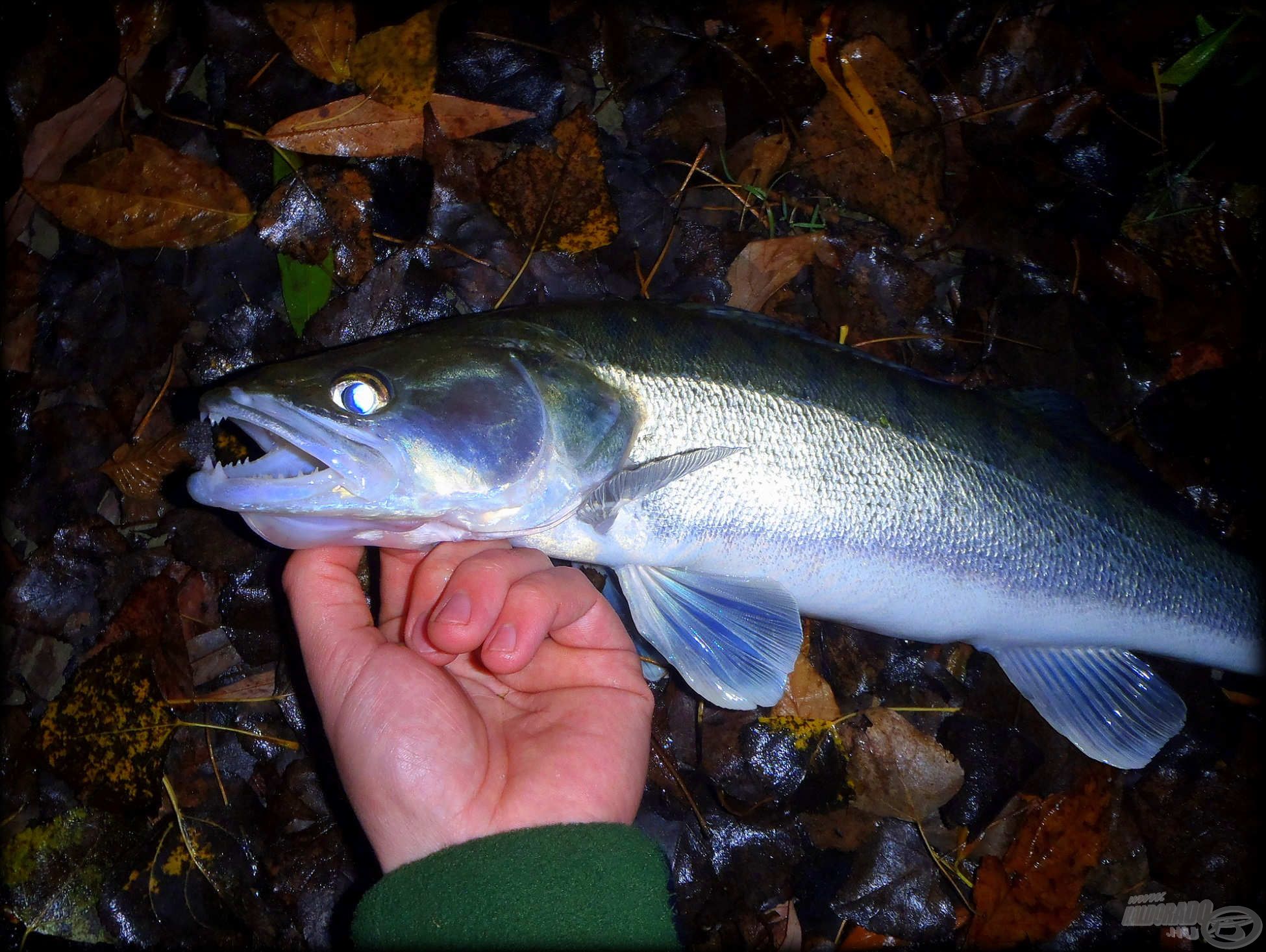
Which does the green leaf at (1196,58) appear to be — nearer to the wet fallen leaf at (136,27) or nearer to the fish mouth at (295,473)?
the fish mouth at (295,473)

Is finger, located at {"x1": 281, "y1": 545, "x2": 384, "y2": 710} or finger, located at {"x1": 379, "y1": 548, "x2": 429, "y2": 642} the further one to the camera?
finger, located at {"x1": 379, "y1": 548, "x2": 429, "y2": 642}

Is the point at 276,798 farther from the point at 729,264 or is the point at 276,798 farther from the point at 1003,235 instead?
the point at 1003,235

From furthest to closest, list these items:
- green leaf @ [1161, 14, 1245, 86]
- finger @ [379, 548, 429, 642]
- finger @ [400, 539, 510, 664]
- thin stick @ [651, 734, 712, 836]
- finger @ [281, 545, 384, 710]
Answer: green leaf @ [1161, 14, 1245, 86] → thin stick @ [651, 734, 712, 836] → finger @ [379, 548, 429, 642] → finger @ [400, 539, 510, 664] → finger @ [281, 545, 384, 710]

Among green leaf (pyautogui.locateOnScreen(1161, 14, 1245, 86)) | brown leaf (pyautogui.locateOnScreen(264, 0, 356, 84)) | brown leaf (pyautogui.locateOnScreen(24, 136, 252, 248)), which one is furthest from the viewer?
green leaf (pyautogui.locateOnScreen(1161, 14, 1245, 86))

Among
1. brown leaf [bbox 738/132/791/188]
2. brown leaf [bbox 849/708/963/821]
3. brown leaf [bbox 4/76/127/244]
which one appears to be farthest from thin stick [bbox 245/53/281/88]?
brown leaf [bbox 849/708/963/821]

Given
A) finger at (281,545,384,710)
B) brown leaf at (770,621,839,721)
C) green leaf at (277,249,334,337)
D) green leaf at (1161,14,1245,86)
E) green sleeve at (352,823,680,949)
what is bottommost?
brown leaf at (770,621,839,721)

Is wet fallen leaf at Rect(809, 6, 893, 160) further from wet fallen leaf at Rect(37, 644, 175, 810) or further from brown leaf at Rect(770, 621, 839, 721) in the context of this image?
wet fallen leaf at Rect(37, 644, 175, 810)

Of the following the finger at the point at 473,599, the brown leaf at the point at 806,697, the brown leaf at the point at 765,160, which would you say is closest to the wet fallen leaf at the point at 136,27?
the brown leaf at the point at 765,160
